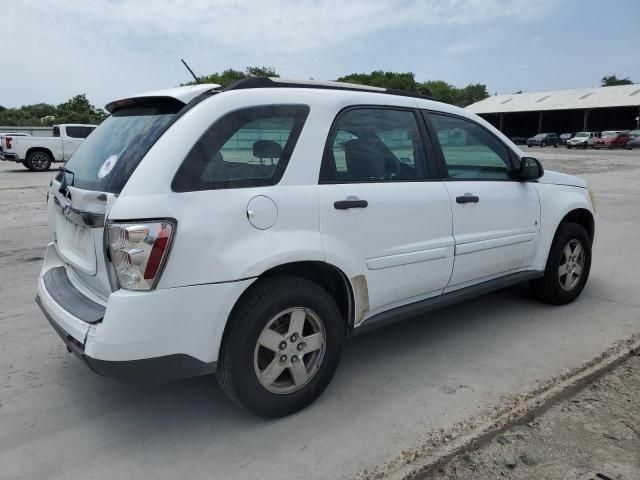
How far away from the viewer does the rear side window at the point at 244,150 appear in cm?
247

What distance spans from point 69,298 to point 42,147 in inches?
772

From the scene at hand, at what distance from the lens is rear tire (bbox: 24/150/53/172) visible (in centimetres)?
1961

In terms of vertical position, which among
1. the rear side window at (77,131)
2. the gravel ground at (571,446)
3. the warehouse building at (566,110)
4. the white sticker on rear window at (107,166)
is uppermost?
the warehouse building at (566,110)

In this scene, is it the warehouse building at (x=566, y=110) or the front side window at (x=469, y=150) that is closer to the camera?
the front side window at (x=469, y=150)

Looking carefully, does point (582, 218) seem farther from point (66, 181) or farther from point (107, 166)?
point (66, 181)

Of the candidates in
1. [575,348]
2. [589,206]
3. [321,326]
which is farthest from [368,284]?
[589,206]

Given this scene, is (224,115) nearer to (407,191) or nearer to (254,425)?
(407,191)

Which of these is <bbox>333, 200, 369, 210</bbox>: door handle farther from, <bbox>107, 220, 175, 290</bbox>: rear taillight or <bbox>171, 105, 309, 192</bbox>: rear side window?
<bbox>107, 220, 175, 290</bbox>: rear taillight

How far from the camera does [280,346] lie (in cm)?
271

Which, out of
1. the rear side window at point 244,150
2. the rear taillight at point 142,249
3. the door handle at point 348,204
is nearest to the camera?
the rear taillight at point 142,249

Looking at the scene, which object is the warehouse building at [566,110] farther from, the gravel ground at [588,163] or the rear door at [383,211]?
the rear door at [383,211]

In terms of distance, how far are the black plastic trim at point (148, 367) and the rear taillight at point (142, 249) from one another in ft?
1.14

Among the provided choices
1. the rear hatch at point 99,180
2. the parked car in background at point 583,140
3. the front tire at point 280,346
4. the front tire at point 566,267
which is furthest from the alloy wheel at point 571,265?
the parked car in background at point 583,140

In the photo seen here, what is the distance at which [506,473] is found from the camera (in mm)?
2367
